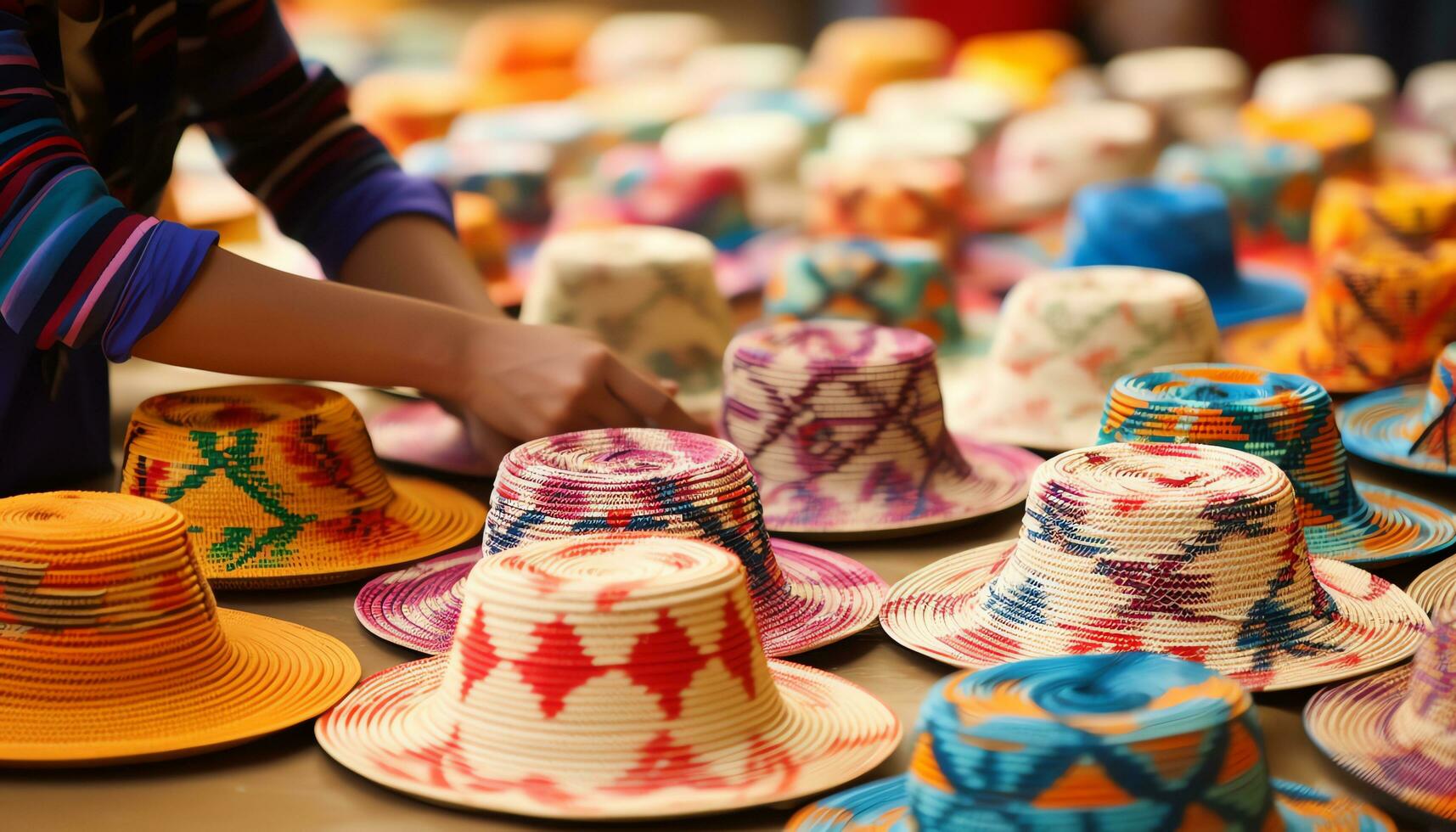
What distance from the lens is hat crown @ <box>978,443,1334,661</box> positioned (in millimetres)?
1417

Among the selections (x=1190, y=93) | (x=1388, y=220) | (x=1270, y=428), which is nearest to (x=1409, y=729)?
(x=1270, y=428)

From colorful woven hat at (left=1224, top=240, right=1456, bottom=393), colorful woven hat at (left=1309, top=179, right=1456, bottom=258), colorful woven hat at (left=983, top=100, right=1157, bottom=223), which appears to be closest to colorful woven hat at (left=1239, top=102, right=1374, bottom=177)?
colorful woven hat at (left=983, top=100, right=1157, bottom=223)

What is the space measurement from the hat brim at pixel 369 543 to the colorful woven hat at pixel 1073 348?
0.69 metres

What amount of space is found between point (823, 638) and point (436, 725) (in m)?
0.36

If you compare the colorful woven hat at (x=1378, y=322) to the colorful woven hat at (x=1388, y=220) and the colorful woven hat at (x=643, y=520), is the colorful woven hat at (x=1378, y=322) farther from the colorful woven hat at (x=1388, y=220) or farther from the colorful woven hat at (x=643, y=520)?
the colorful woven hat at (x=643, y=520)

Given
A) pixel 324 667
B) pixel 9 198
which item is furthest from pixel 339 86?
pixel 324 667

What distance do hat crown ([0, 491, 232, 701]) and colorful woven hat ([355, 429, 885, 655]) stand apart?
211mm

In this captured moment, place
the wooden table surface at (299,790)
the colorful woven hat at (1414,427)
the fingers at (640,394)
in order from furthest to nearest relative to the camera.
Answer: the colorful woven hat at (1414,427) → the fingers at (640,394) → the wooden table surface at (299,790)

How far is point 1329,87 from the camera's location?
4793mm

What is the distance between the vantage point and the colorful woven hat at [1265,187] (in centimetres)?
363

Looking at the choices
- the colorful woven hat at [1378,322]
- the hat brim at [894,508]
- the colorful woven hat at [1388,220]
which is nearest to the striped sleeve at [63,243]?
the hat brim at [894,508]

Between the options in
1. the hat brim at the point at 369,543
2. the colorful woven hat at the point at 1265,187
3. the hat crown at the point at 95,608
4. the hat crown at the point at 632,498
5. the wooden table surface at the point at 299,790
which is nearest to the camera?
the wooden table surface at the point at 299,790

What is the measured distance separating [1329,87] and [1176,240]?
83.3 inches

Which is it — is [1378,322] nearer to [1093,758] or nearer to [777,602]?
[777,602]
